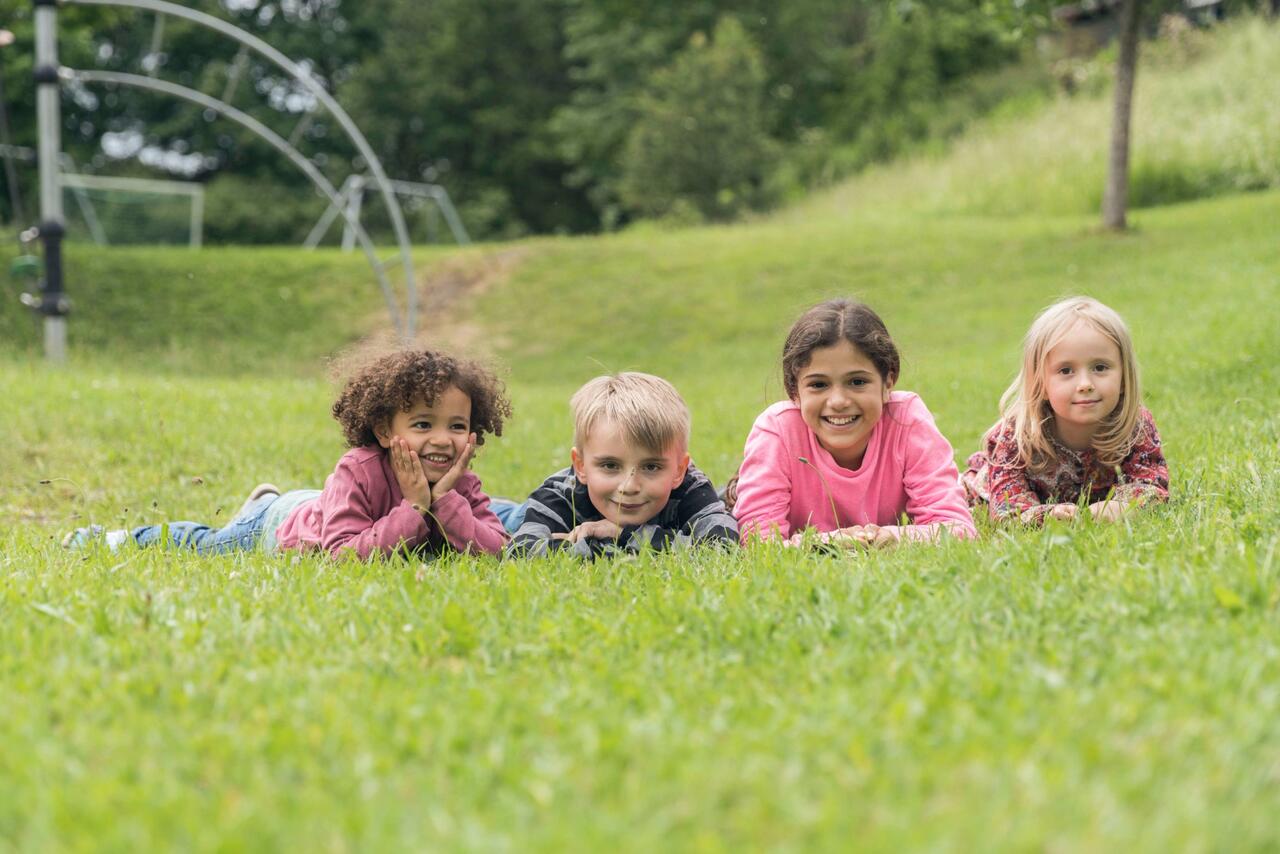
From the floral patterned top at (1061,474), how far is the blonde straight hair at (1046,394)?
5 centimetres

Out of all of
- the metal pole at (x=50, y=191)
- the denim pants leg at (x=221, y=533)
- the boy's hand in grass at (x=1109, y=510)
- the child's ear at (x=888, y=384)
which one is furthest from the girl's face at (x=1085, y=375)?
the metal pole at (x=50, y=191)

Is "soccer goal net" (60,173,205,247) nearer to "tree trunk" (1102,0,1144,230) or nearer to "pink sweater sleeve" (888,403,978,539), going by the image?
"tree trunk" (1102,0,1144,230)

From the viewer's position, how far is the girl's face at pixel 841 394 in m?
5.20

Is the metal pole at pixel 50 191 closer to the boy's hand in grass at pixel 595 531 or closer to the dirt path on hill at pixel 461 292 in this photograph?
the dirt path on hill at pixel 461 292

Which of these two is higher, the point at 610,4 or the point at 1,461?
the point at 610,4

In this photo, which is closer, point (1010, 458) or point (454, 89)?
point (1010, 458)

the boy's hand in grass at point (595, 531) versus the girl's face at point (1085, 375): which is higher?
the girl's face at point (1085, 375)

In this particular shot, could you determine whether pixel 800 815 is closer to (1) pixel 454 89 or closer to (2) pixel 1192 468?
(2) pixel 1192 468

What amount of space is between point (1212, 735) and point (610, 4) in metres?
42.1

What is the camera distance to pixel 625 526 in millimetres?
5305

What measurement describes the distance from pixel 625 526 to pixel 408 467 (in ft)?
3.12

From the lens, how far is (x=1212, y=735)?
8.37ft

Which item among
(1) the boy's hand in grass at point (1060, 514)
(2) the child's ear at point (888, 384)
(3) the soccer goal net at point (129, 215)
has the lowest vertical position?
(1) the boy's hand in grass at point (1060, 514)

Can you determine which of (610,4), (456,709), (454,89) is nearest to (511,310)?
(456,709)
